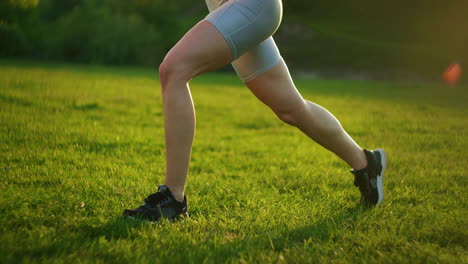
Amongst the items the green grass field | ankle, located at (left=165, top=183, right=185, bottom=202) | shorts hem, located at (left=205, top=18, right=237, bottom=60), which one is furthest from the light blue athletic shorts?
the green grass field

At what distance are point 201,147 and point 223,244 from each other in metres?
3.43

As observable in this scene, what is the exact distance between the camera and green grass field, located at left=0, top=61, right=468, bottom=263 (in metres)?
2.48

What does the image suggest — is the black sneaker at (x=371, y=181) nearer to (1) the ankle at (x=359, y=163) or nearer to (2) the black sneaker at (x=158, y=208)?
(1) the ankle at (x=359, y=163)

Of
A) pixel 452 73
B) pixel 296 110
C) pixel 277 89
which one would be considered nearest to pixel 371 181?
pixel 296 110

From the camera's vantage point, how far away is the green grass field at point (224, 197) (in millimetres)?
2480

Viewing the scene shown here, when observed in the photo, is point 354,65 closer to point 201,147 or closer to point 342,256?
point 201,147

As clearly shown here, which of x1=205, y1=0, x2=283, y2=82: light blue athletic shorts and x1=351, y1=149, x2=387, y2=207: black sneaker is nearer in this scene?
x1=205, y1=0, x2=283, y2=82: light blue athletic shorts

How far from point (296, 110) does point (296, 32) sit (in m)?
47.6

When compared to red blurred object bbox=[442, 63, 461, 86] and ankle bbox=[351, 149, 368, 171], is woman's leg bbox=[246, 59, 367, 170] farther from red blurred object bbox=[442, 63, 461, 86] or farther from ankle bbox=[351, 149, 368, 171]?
red blurred object bbox=[442, 63, 461, 86]

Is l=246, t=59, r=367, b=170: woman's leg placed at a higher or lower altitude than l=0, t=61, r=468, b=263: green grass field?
higher

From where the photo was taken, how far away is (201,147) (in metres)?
5.99

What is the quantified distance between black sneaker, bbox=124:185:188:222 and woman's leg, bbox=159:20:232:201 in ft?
0.15

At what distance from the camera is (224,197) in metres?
3.65

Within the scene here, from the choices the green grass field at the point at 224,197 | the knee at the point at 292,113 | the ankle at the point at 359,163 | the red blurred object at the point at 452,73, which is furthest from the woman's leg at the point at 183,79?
the red blurred object at the point at 452,73
